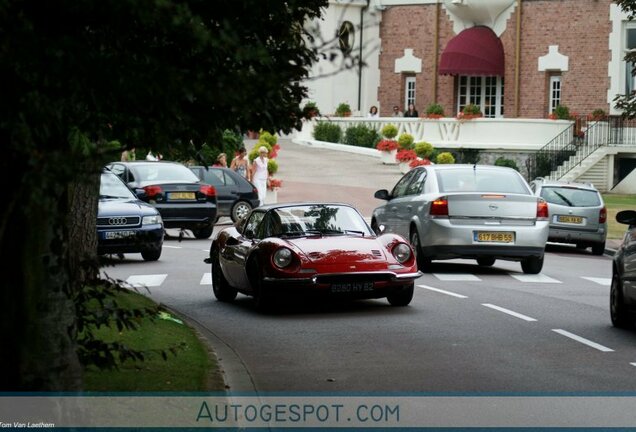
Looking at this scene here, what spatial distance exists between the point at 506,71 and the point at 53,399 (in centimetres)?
5107

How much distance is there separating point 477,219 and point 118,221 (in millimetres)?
5935

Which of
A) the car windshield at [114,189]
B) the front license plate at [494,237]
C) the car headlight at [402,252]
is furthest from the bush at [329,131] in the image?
the car headlight at [402,252]

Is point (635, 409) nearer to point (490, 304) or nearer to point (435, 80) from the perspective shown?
point (490, 304)

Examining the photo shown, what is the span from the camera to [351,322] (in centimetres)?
1431

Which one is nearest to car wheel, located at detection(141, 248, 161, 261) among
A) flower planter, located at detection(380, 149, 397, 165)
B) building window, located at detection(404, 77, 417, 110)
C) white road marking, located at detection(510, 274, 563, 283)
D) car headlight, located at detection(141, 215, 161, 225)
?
car headlight, located at detection(141, 215, 161, 225)

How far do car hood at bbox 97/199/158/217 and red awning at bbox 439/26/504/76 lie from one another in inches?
1356

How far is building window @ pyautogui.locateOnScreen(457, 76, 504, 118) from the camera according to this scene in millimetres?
57531

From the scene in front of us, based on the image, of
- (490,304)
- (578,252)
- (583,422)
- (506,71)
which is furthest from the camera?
(506,71)

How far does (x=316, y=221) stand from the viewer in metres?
15.8

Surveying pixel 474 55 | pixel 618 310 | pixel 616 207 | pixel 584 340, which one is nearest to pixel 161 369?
pixel 584 340

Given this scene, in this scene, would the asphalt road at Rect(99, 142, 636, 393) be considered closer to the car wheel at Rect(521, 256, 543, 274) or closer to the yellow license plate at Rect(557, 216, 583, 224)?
the car wheel at Rect(521, 256, 543, 274)

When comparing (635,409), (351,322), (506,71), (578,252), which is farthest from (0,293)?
(506,71)

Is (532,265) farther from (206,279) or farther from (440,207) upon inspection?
(206,279)

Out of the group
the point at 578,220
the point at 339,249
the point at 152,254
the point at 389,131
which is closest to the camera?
the point at 339,249
